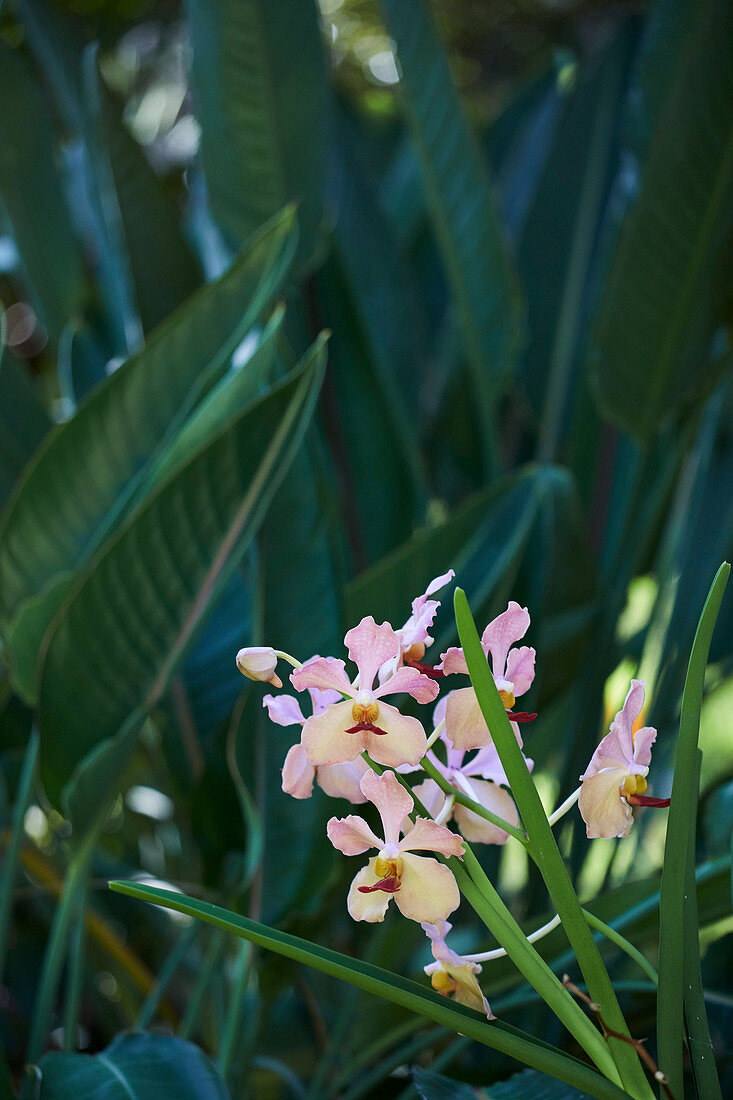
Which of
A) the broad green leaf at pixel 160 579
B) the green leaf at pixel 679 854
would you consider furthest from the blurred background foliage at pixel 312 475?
the green leaf at pixel 679 854

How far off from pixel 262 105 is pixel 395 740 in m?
0.53

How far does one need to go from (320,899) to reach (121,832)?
518mm

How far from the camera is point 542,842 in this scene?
0.64 feet

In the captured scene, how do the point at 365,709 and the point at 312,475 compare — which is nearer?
the point at 365,709

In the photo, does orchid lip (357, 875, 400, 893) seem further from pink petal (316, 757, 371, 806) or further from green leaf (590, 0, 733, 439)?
green leaf (590, 0, 733, 439)

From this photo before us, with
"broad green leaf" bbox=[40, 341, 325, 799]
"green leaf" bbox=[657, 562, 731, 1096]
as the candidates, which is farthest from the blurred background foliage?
"green leaf" bbox=[657, 562, 731, 1096]

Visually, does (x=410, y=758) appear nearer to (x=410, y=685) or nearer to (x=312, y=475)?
(x=410, y=685)

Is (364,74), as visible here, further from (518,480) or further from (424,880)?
(424,880)

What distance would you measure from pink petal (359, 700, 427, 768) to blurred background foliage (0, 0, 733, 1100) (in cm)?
18

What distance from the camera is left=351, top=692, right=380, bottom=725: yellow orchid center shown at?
19 cm

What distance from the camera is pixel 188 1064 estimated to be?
0.32 metres

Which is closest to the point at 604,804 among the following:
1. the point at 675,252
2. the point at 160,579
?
the point at 160,579

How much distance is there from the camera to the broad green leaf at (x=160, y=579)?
36 cm

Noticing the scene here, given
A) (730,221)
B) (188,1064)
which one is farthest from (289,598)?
(730,221)
